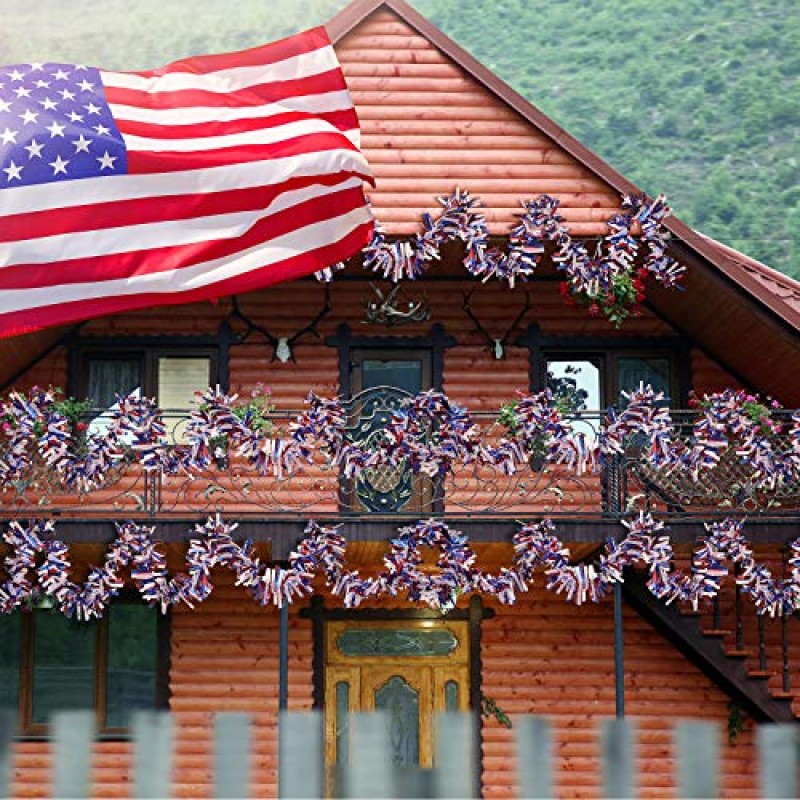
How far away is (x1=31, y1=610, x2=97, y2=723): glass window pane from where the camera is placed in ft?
65.0

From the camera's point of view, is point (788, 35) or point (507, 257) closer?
point (507, 257)

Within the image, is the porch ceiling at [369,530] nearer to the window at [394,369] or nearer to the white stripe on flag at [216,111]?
the window at [394,369]

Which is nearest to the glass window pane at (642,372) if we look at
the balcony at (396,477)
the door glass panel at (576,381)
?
the door glass panel at (576,381)

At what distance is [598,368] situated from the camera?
20.4 meters

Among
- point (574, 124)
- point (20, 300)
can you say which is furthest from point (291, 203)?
point (574, 124)

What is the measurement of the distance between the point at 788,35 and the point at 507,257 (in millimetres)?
52901

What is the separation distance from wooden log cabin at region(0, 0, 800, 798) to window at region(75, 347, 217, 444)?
0.10 ft

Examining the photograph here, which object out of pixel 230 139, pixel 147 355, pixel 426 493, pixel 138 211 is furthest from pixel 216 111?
pixel 426 493

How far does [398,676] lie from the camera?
785 inches

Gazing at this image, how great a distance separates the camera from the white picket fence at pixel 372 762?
26.3 feet

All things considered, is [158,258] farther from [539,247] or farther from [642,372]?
[642,372]

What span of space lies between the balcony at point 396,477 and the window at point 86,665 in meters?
1.48

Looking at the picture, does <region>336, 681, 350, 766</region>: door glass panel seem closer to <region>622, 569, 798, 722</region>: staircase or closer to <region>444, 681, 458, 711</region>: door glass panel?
<region>444, 681, 458, 711</region>: door glass panel

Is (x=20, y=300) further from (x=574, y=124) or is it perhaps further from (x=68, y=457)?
(x=574, y=124)
